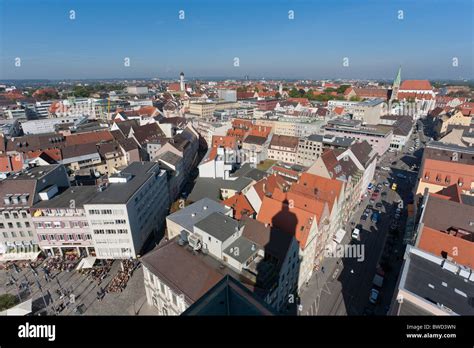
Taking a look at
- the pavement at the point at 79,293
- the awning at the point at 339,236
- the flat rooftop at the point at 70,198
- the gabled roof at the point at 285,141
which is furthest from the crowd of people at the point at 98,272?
the gabled roof at the point at 285,141

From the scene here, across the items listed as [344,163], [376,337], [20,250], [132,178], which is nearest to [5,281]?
[20,250]

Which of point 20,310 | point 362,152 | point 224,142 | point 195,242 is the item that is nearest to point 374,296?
point 195,242

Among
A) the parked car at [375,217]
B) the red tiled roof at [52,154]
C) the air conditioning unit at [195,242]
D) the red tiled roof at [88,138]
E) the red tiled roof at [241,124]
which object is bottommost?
the parked car at [375,217]

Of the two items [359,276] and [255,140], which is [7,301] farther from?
[255,140]

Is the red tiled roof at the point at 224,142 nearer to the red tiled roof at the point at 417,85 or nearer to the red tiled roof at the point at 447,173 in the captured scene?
the red tiled roof at the point at 447,173

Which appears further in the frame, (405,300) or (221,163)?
(221,163)

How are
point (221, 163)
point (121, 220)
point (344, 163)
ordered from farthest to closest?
point (221, 163) → point (344, 163) → point (121, 220)

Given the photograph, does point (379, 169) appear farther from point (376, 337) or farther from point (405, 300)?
point (376, 337)

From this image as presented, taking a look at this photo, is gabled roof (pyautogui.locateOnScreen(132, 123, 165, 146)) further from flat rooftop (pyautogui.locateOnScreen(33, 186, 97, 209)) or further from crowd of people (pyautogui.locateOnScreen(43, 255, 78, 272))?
crowd of people (pyautogui.locateOnScreen(43, 255, 78, 272))
